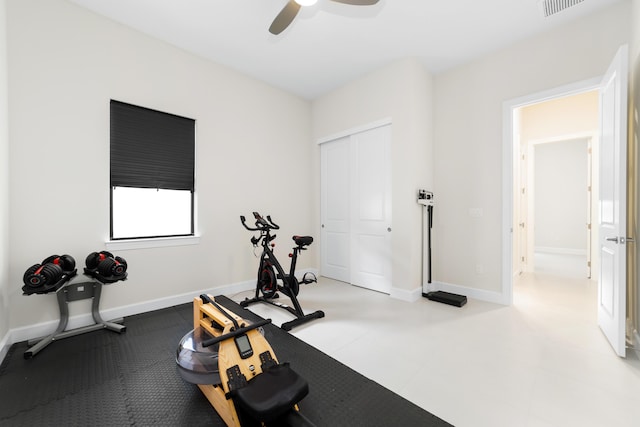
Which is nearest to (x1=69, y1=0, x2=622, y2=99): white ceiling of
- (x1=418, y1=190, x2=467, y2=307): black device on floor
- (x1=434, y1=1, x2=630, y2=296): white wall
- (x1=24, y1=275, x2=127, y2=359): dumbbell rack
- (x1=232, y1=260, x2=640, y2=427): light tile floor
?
(x1=434, y1=1, x2=630, y2=296): white wall

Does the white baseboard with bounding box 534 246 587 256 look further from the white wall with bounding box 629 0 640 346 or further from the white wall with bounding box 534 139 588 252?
the white wall with bounding box 629 0 640 346

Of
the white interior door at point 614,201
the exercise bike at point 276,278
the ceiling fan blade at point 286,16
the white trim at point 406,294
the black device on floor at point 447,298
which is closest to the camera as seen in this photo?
the white interior door at point 614,201

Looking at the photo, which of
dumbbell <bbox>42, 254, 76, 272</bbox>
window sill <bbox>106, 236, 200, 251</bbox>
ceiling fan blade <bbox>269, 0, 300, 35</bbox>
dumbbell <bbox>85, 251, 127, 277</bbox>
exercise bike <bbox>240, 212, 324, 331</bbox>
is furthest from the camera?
exercise bike <bbox>240, 212, 324, 331</bbox>

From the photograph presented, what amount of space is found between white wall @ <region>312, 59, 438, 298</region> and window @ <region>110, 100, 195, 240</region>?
2.72 meters

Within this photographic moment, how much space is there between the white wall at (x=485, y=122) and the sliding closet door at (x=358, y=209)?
843 millimetres

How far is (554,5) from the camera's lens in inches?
100.0

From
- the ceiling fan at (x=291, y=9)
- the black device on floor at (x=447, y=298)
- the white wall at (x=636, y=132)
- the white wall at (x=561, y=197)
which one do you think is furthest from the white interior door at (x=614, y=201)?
the white wall at (x=561, y=197)

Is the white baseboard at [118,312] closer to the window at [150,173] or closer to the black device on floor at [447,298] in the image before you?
the window at [150,173]

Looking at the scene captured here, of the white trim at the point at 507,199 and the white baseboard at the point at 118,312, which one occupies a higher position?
the white trim at the point at 507,199

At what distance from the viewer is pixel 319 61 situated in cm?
356

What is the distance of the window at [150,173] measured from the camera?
290 centimetres

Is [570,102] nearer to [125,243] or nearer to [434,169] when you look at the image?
[434,169]

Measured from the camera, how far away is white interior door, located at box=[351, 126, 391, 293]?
3.77m

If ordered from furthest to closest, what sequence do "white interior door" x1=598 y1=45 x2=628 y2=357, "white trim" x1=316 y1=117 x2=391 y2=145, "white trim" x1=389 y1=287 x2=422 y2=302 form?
"white trim" x1=316 y1=117 x2=391 y2=145
"white trim" x1=389 y1=287 x2=422 y2=302
"white interior door" x1=598 y1=45 x2=628 y2=357
